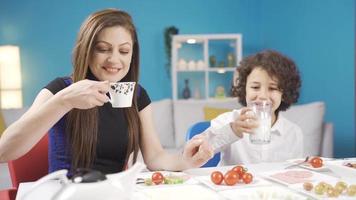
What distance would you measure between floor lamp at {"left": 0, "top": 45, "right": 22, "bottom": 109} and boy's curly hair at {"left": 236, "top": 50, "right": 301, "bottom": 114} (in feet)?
10.3

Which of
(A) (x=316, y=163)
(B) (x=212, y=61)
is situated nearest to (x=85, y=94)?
(A) (x=316, y=163)

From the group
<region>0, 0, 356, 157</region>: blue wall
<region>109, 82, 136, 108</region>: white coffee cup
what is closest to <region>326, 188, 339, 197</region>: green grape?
<region>109, 82, 136, 108</region>: white coffee cup

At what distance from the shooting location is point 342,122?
3.35 m

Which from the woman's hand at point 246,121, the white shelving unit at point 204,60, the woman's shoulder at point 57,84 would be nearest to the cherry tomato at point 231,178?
the woman's hand at point 246,121

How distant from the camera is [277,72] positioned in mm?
1742

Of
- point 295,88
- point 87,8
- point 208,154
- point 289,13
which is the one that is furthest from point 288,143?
point 87,8

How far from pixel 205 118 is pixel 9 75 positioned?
87.7 inches

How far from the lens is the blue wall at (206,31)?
11.3ft

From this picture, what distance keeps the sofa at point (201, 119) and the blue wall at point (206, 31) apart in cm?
25

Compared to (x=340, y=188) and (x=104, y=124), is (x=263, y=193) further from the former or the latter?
(x=104, y=124)

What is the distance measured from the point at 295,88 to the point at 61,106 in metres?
1.18

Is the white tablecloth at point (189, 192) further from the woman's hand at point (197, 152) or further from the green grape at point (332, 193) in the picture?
the woman's hand at point (197, 152)

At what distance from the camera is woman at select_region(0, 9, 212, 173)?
1280 mm

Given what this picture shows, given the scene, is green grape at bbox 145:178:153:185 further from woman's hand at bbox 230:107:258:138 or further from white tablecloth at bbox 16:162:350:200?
woman's hand at bbox 230:107:258:138
